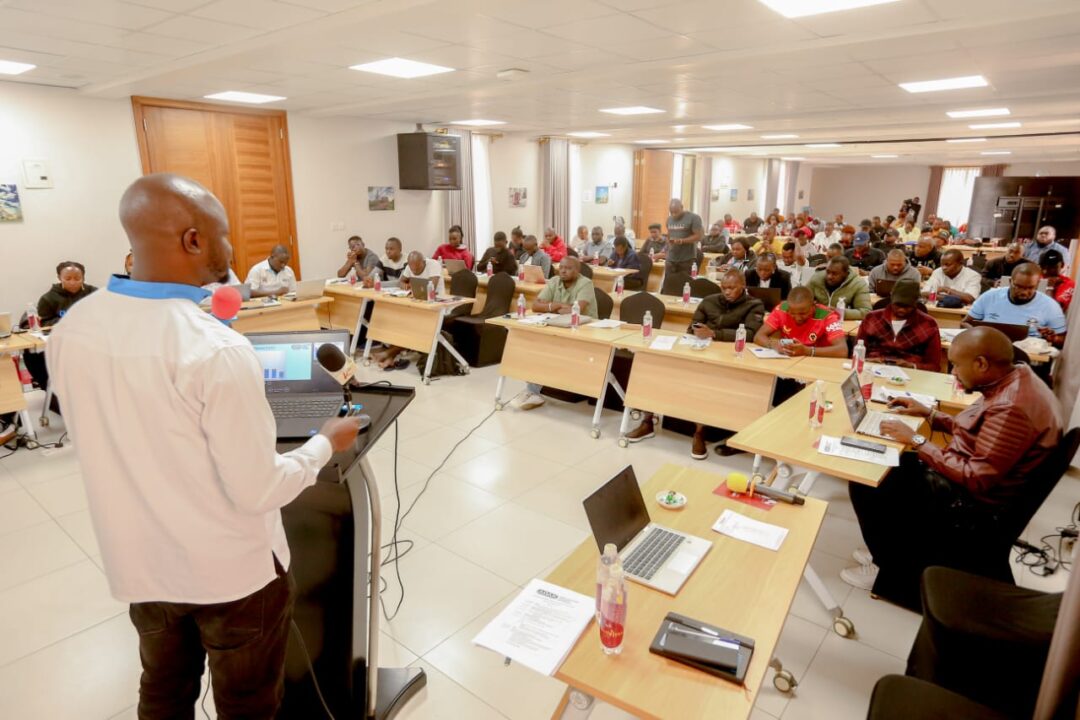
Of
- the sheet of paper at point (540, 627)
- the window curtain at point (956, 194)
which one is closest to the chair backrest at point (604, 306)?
the sheet of paper at point (540, 627)

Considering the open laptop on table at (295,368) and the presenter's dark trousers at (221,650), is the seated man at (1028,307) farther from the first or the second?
the presenter's dark trousers at (221,650)

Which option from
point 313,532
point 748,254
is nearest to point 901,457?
point 313,532

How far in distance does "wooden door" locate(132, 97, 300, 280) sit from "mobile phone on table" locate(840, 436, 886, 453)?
6.48 m

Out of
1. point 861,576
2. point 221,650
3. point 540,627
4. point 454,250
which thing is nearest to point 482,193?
point 454,250

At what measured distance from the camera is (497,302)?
265 inches

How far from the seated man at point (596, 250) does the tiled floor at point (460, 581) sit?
5.26 metres

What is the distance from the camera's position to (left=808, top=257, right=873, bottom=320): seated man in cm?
566

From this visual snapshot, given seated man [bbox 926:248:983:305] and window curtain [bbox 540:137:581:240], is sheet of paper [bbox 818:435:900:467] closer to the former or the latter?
seated man [bbox 926:248:983:305]

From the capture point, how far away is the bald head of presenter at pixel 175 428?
1198 mm

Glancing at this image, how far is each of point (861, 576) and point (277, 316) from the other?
5.61 metres

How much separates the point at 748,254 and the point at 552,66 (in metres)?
5.98

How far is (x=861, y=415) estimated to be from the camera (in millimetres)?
3148

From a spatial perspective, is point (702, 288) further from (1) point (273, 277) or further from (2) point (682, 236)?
(1) point (273, 277)

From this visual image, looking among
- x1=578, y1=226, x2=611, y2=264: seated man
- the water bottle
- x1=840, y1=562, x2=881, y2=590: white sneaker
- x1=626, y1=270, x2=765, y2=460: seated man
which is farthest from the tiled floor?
x1=578, y1=226, x2=611, y2=264: seated man
